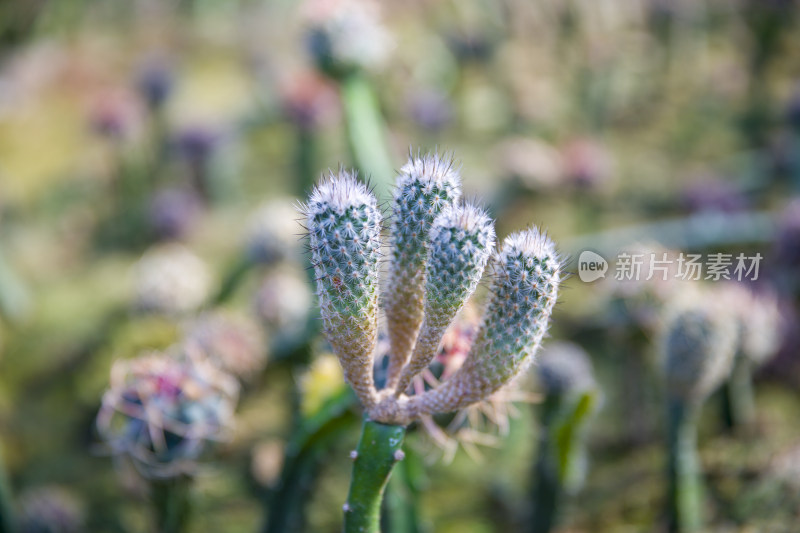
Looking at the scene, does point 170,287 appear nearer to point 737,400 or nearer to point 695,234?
point 737,400

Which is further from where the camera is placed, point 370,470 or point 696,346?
point 696,346

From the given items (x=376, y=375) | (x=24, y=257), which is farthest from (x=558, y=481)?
(x=24, y=257)

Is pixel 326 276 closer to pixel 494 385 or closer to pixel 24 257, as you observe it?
pixel 494 385

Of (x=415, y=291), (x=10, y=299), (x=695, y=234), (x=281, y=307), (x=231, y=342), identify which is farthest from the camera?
(x=10, y=299)

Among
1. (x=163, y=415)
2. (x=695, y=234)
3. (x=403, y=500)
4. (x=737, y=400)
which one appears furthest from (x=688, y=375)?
(x=695, y=234)

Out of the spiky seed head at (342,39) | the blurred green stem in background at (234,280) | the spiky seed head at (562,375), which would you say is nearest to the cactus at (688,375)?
the spiky seed head at (562,375)

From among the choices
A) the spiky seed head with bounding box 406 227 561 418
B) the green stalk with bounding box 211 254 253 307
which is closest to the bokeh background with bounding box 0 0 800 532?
the green stalk with bounding box 211 254 253 307
